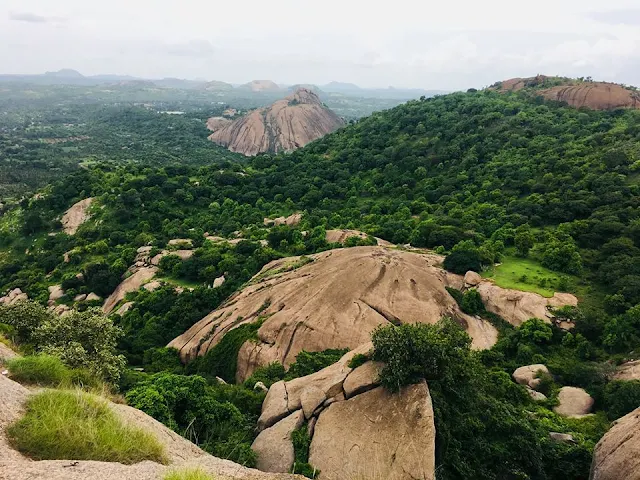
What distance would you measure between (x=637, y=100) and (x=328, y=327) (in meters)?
70.7

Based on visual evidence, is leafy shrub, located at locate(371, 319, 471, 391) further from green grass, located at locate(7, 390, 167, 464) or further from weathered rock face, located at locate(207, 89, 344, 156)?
weathered rock face, located at locate(207, 89, 344, 156)

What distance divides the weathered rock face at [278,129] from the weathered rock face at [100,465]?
10888cm

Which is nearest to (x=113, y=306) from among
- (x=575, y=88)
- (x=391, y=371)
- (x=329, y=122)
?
(x=391, y=371)

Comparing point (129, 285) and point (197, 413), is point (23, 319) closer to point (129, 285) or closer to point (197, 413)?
point (197, 413)

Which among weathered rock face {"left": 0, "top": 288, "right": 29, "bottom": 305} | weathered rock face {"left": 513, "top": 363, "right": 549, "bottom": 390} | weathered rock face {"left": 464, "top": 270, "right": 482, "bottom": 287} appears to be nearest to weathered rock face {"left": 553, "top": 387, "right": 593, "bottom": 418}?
weathered rock face {"left": 513, "top": 363, "right": 549, "bottom": 390}

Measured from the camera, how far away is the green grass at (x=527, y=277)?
2620 cm

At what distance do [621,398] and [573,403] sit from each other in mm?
2091

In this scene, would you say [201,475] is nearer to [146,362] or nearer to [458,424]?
[458,424]

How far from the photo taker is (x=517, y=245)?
3120cm

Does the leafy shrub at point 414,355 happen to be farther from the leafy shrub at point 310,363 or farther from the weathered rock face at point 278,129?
the weathered rock face at point 278,129

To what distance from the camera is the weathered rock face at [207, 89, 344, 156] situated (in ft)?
383

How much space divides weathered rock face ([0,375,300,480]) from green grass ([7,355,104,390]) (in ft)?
4.13

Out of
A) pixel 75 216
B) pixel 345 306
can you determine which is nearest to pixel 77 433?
pixel 345 306

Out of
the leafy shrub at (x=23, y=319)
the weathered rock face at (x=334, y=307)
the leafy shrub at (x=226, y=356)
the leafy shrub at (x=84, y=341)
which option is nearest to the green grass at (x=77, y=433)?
the leafy shrub at (x=84, y=341)
